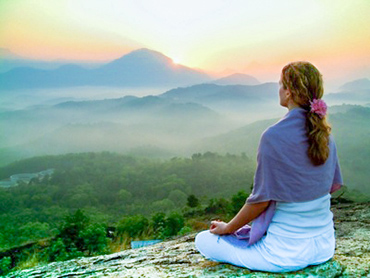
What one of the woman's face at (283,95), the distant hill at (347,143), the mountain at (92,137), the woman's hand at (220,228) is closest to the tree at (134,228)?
the woman's hand at (220,228)

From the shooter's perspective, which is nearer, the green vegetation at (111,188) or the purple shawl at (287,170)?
the purple shawl at (287,170)

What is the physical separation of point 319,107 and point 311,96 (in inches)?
4.0

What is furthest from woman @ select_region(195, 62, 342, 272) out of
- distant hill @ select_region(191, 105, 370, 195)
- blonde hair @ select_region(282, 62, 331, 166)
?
distant hill @ select_region(191, 105, 370, 195)

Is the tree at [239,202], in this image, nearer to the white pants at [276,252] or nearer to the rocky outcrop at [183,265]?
the rocky outcrop at [183,265]

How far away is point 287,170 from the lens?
208 cm

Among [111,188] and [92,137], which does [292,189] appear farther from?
[92,137]

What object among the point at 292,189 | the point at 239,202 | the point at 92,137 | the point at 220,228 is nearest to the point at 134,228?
the point at 239,202

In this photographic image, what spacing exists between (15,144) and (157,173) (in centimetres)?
11297

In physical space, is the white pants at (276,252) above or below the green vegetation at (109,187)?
above

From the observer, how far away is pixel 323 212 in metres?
2.25

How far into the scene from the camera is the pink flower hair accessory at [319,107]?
77.7 inches

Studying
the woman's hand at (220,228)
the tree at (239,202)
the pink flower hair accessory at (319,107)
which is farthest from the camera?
the tree at (239,202)

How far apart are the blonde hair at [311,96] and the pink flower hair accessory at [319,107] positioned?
3 cm

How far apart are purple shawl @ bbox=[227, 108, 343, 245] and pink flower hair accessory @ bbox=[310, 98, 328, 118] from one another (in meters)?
0.08
